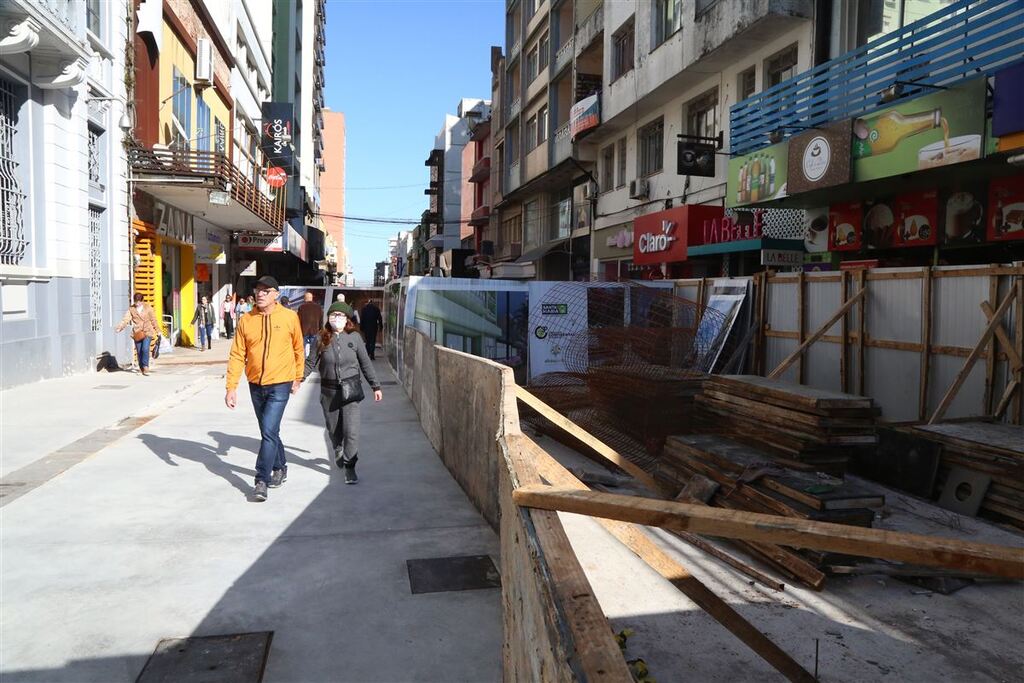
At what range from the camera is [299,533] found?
521cm

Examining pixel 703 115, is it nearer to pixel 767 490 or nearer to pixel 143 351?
pixel 143 351

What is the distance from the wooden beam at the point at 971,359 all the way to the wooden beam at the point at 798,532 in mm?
6323

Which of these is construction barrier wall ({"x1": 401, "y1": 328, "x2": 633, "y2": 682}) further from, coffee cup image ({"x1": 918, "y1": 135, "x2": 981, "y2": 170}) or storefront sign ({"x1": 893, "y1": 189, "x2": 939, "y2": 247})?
storefront sign ({"x1": 893, "y1": 189, "x2": 939, "y2": 247})

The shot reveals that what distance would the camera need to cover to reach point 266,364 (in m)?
6.11

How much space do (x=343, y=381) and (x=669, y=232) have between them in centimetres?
1253

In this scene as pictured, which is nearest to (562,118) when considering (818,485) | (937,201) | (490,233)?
(490,233)

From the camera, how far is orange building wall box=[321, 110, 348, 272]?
117500mm

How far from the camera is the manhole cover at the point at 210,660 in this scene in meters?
3.21

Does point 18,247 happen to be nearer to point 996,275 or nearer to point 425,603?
point 425,603

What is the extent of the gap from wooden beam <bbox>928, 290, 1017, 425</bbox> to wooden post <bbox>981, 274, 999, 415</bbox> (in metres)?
0.10

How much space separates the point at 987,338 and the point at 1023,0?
4.88 meters

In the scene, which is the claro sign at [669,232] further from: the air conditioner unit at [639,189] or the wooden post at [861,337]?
the wooden post at [861,337]

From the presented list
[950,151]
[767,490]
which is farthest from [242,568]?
[950,151]

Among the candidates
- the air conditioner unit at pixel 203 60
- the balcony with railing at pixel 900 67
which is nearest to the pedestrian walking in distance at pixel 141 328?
the air conditioner unit at pixel 203 60
